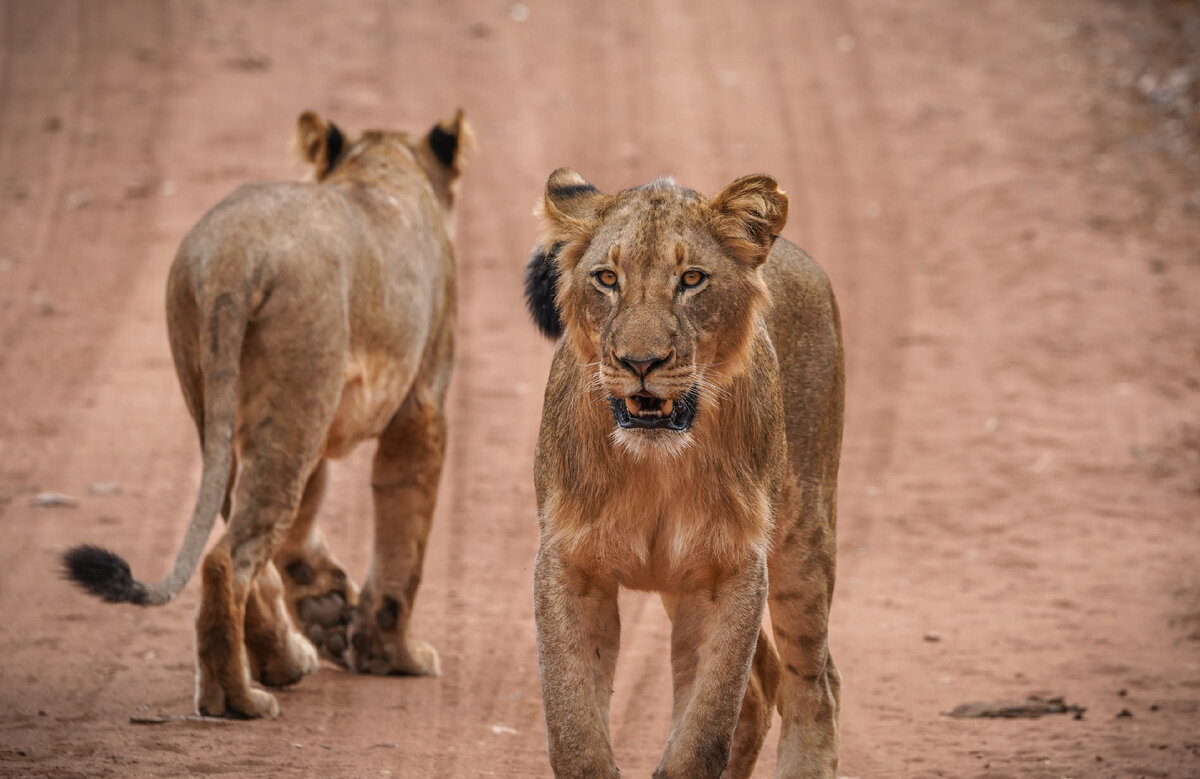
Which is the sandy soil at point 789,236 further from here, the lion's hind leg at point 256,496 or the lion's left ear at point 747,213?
the lion's left ear at point 747,213

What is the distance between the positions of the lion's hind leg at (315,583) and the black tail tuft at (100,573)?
1.35 metres

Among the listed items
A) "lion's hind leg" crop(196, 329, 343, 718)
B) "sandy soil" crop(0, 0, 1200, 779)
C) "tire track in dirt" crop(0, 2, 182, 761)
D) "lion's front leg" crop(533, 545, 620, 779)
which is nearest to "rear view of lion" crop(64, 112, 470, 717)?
"lion's hind leg" crop(196, 329, 343, 718)

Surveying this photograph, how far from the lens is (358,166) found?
6.62 meters

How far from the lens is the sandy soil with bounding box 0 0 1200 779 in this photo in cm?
580

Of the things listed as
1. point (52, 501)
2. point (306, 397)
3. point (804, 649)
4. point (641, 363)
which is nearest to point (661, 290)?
point (641, 363)

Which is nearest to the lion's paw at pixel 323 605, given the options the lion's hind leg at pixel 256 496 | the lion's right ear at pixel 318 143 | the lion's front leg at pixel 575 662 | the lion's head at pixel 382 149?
the lion's hind leg at pixel 256 496

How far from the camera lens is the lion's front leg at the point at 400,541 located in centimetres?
615

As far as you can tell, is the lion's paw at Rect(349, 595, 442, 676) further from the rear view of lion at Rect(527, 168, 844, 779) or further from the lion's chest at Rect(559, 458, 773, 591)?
the lion's chest at Rect(559, 458, 773, 591)

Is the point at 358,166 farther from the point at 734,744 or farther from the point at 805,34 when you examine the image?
the point at 805,34

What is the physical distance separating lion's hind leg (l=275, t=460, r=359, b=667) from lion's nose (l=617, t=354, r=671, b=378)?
2790mm

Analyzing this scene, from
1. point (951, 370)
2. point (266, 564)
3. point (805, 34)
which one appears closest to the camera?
point (266, 564)

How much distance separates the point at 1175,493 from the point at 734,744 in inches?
208

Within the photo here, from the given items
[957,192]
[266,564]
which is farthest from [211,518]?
[957,192]

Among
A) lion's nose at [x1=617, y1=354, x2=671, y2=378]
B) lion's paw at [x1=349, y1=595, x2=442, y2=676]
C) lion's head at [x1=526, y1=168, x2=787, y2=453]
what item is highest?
lion's head at [x1=526, y1=168, x2=787, y2=453]
